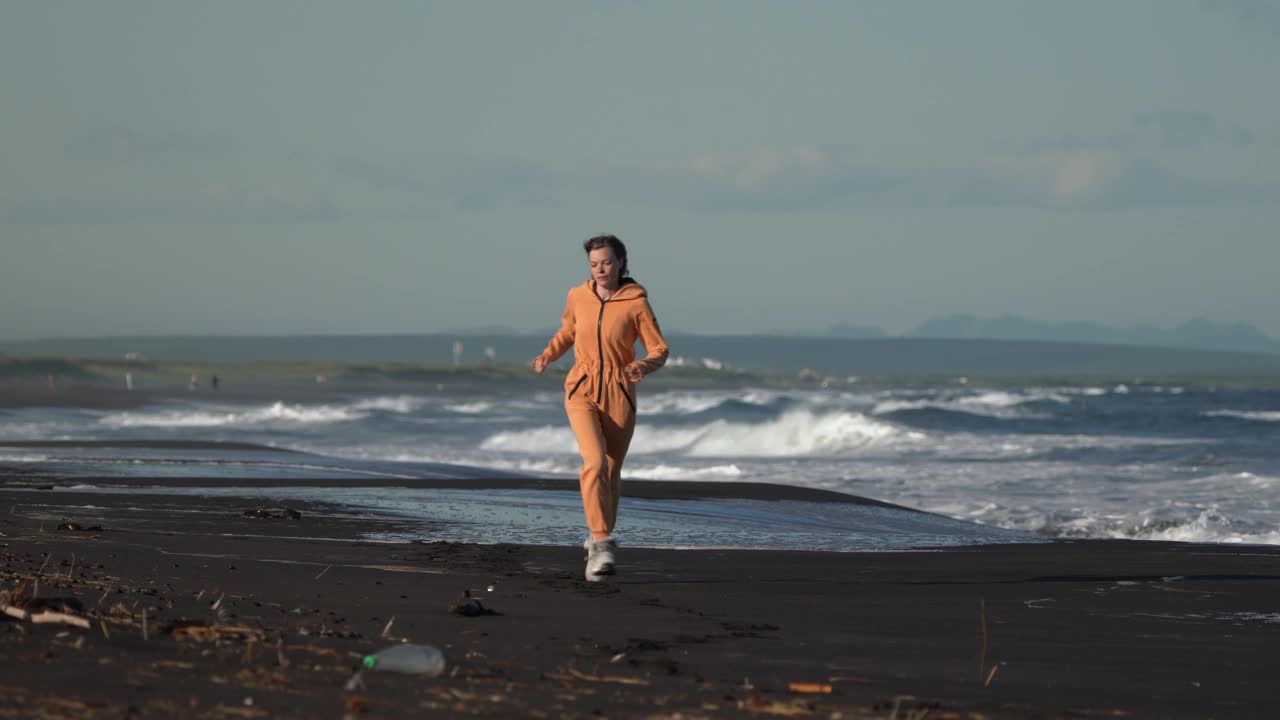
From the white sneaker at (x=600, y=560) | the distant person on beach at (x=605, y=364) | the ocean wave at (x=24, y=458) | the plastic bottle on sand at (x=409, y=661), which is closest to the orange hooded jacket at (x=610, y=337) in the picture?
the distant person on beach at (x=605, y=364)

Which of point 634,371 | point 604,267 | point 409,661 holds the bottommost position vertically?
point 409,661

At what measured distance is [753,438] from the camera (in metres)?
38.3

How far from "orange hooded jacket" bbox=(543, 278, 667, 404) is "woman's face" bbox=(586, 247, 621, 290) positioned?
0.08 meters

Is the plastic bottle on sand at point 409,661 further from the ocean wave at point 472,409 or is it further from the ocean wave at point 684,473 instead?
the ocean wave at point 472,409

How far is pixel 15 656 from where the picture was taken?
15.1 ft

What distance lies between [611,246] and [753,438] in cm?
3021

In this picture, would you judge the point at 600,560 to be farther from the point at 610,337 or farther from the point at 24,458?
the point at 24,458

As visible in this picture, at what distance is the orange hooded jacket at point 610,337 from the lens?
8.27 m

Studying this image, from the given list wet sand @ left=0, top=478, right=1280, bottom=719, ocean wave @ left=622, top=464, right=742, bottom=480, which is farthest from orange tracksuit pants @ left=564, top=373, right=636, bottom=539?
ocean wave @ left=622, top=464, right=742, bottom=480

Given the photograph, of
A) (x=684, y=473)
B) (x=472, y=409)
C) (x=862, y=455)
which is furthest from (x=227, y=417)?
(x=684, y=473)

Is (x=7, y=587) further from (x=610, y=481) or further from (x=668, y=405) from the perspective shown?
(x=668, y=405)

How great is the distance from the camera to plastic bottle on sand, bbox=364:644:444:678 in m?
4.84

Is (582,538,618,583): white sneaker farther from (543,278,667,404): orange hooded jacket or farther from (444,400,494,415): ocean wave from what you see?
(444,400,494,415): ocean wave

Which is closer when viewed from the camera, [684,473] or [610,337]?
[610,337]
